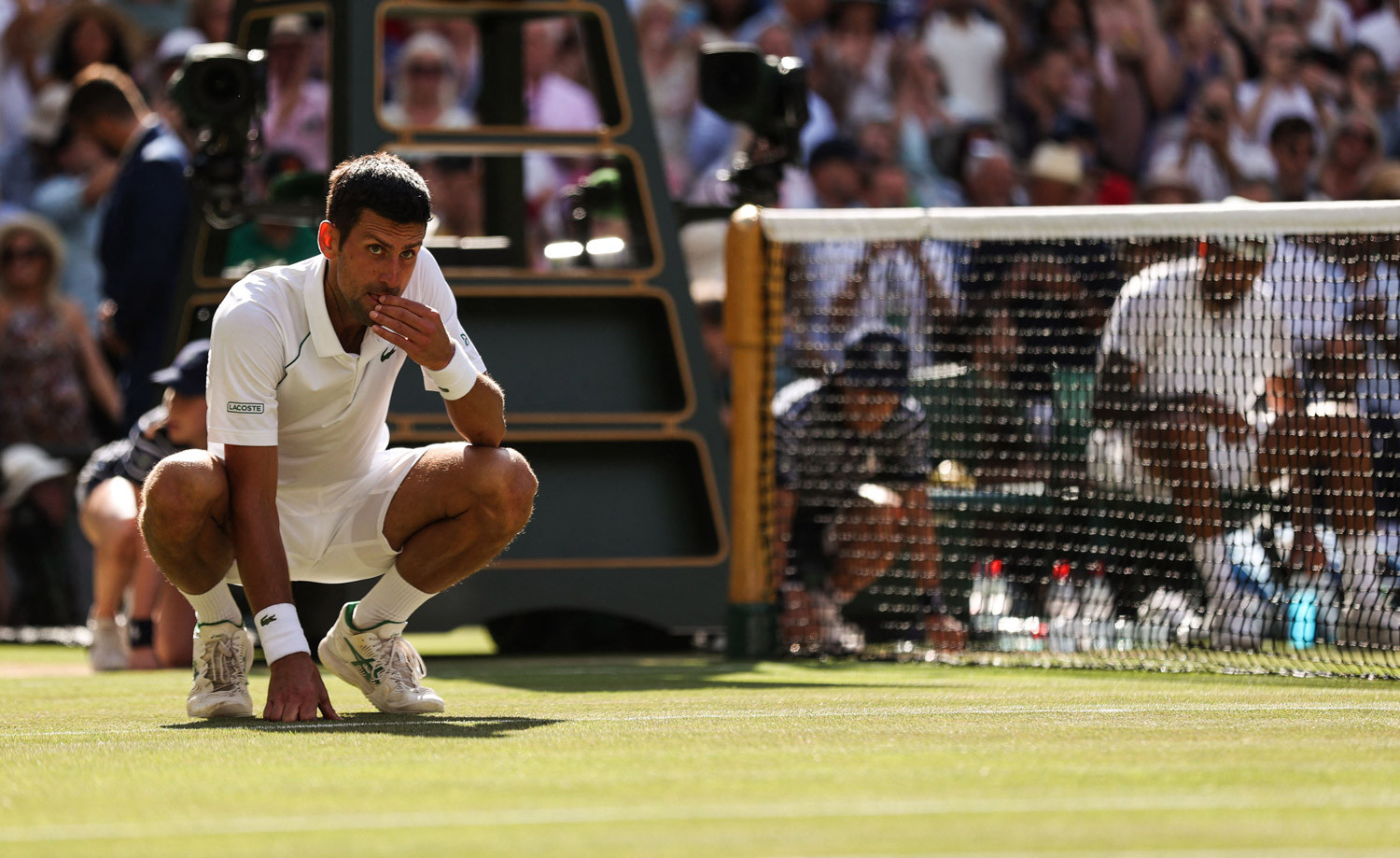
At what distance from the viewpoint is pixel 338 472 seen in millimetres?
5234

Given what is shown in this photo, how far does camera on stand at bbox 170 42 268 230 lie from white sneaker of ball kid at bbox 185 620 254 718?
10.8 ft

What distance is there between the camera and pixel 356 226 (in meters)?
4.64

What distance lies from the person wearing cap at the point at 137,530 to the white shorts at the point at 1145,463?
11.2 ft

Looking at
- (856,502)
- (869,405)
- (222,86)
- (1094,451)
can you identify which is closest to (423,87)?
(222,86)

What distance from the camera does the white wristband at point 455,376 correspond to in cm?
475

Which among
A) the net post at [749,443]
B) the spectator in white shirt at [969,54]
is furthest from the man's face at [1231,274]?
the spectator in white shirt at [969,54]

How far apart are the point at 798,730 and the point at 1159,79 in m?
10.3

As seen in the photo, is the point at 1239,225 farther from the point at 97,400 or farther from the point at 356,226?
the point at 97,400

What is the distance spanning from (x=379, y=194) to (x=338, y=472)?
972mm

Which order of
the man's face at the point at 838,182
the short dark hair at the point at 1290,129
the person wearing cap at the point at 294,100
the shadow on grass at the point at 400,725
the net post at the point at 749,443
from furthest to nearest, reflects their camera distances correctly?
the short dark hair at the point at 1290,129, the man's face at the point at 838,182, the person wearing cap at the point at 294,100, the net post at the point at 749,443, the shadow on grass at the point at 400,725

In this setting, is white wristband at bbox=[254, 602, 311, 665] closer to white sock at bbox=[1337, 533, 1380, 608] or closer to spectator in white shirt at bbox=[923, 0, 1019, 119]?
white sock at bbox=[1337, 533, 1380, 608]

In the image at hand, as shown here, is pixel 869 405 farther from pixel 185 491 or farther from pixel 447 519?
pixel 185 491

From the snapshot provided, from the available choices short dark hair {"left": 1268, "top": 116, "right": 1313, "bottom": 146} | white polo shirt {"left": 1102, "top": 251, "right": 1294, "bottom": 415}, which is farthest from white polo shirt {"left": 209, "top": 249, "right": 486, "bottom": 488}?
short dark hair {"left": 1268, "top": 116, "right": 1313, "bottom": 146}

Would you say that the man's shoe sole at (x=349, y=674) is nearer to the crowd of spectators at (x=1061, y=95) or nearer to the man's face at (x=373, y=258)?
the man's face at (x=373, y=258)
